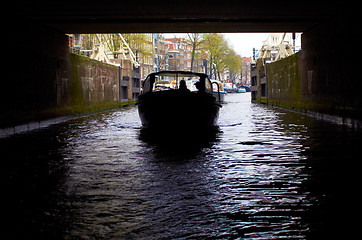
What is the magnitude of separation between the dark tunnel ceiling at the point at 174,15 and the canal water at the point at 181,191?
4.81 m

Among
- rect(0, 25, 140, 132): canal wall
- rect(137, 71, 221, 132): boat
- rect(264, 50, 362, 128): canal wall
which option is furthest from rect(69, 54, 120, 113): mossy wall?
rect(264, 50, 362, 128): canal wall

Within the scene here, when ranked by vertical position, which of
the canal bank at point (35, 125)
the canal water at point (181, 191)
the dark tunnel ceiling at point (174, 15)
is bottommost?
the canal water at point (181, 191)

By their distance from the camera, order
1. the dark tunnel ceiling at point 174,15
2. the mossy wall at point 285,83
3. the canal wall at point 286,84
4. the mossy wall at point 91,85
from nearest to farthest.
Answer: the dark tunnel ceiling at point 174,15
the mossy wall at point 91,85
the canal wall at point 286,84
the mossy wall at point 285,83

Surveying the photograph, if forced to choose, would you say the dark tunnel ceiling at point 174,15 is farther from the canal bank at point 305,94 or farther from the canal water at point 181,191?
the canal water at point 181,191

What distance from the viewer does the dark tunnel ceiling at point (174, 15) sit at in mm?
12852

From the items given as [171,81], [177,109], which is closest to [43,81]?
[171,81]

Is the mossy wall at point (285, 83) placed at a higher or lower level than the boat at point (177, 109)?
higher

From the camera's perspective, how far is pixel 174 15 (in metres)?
14.6

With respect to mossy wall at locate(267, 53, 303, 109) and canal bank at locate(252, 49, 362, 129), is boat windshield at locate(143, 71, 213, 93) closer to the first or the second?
canal bank at locate(252, 49, 362, 129)

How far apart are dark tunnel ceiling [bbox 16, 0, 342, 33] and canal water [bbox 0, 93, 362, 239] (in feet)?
15.8

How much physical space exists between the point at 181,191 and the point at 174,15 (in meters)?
10.3

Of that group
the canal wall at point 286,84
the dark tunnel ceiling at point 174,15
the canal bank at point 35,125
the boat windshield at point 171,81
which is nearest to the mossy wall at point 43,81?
the canal bank at point 35,125

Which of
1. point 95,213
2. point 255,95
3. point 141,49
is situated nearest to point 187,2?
point 95,213

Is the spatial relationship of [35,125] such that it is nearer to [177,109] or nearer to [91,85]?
[177,109]
